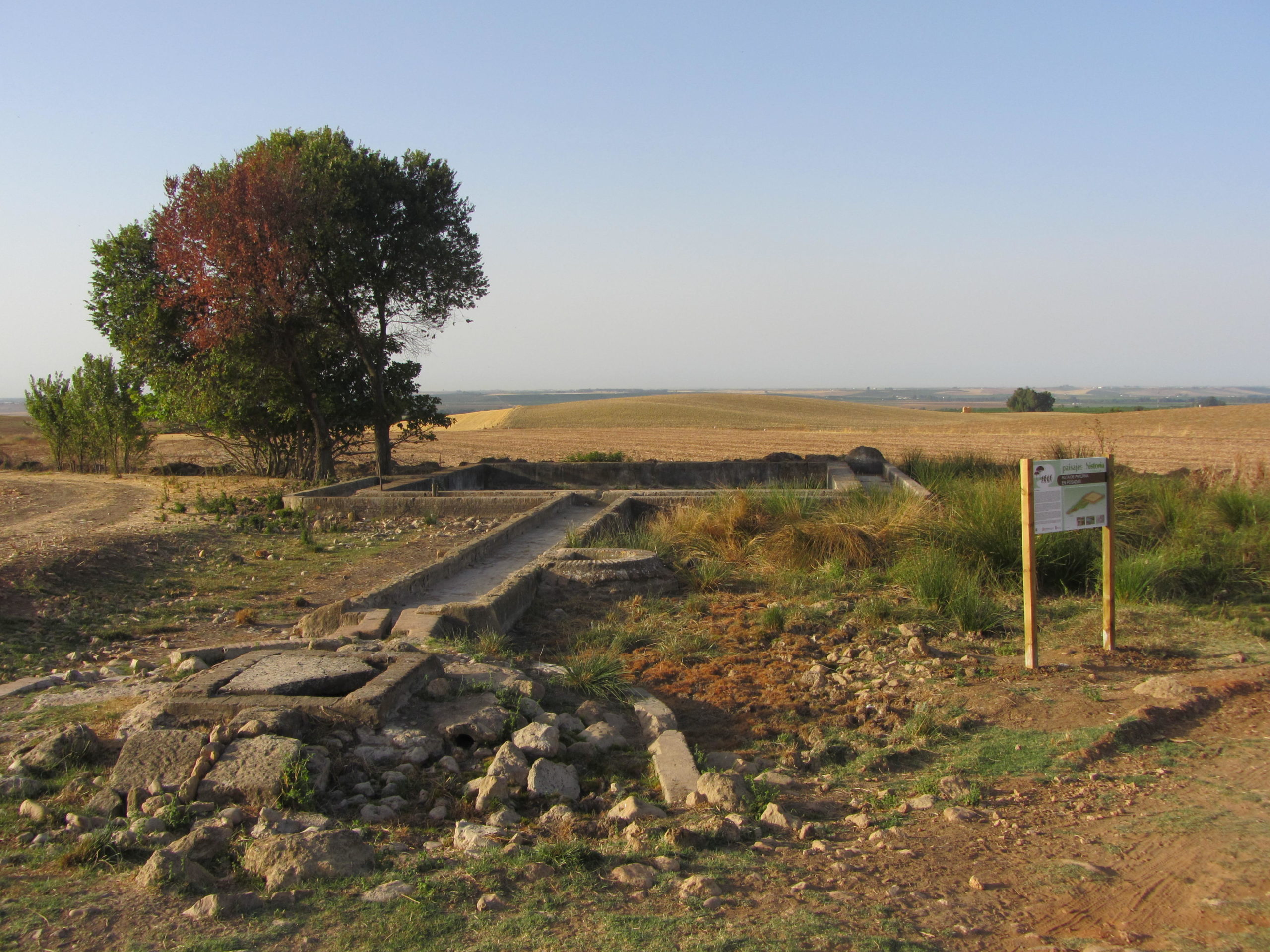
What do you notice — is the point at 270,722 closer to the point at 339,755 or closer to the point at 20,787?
the point at 339,755

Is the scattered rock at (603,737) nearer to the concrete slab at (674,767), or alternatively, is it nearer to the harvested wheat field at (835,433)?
the concrete slab at (674,767)

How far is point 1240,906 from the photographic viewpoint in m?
2.85

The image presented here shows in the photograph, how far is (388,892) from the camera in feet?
9.63

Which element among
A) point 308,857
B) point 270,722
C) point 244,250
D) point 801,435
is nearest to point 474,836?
point 308,857

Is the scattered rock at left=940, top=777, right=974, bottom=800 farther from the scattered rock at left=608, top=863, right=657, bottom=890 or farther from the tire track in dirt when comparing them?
the scattered rock at left=608, top=863, right=657, bottom=890

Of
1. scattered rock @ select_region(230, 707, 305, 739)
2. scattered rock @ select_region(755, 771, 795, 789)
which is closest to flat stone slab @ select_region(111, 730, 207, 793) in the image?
scattered rock @ select_region(230, 707, 305, 739)

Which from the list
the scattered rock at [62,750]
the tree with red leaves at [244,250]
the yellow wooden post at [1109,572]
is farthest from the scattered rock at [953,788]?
the tree with red leaves at [244,250]

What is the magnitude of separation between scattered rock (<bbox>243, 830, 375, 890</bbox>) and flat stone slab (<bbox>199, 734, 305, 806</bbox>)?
0.38 metres

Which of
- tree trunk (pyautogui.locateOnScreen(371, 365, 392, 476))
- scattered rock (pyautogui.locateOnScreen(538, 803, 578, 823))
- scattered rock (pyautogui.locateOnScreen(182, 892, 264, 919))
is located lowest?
scattered rock (pyautogui.locateOnScreen(538, 803, 578, 823))

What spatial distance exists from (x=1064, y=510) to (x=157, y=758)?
5291mm

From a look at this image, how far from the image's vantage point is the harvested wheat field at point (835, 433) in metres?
23.5

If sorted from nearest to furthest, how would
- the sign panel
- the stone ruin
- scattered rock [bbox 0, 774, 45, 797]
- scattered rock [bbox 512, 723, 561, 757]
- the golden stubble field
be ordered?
the stone ruin < scattered rock [bbox 0, 774, 45, 797] < scattered rock [bbox 512, 723, 561, 757] < the sign panel < the golden stubble field

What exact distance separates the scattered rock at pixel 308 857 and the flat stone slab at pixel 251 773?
1.24 feet

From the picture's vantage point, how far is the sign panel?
5.76 metres
